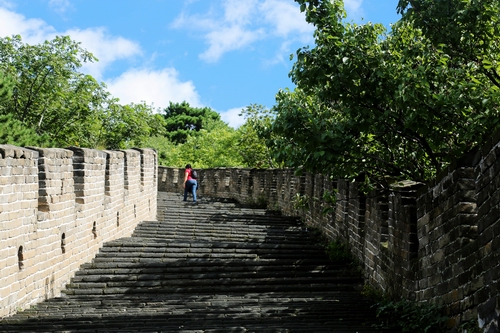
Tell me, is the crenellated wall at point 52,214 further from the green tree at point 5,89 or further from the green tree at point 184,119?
the green tree at point 184,119

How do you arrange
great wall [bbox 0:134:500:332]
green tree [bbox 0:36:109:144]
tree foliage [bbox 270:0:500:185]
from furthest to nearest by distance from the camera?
1. green tree [bbox 0:36:109:144]
2. tree foliage [bbox 270:0:500:185]
3. great wall [bbox 0:134:500:332]

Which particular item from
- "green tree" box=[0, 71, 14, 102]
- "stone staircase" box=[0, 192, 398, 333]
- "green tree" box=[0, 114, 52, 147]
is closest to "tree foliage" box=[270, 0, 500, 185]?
"stone staircase" box=[0, 192, 398, 333]

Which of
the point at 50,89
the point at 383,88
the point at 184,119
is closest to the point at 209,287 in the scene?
the point at 383,88

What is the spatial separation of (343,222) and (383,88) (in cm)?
378

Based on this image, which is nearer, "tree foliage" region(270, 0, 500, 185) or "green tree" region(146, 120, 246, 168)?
"tree foliage" region(270, 0, 500, 185)

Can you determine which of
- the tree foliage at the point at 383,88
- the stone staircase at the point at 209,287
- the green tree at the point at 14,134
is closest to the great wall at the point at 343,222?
the stone staircase at the point at 209,287

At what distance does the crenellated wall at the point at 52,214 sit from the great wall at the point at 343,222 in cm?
2

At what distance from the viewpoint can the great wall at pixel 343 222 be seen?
591 cm

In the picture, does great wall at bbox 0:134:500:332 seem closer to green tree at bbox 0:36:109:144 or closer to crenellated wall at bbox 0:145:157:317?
crenellated wall at bbox 0:145:157:317

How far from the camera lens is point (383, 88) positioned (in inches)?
404

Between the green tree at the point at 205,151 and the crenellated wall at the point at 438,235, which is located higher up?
the green tree at the point at 205,151

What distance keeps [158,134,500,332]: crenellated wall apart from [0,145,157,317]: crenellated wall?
148 inches

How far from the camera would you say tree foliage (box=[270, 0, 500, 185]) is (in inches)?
376

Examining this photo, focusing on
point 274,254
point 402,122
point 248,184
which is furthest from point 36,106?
point 402,122
